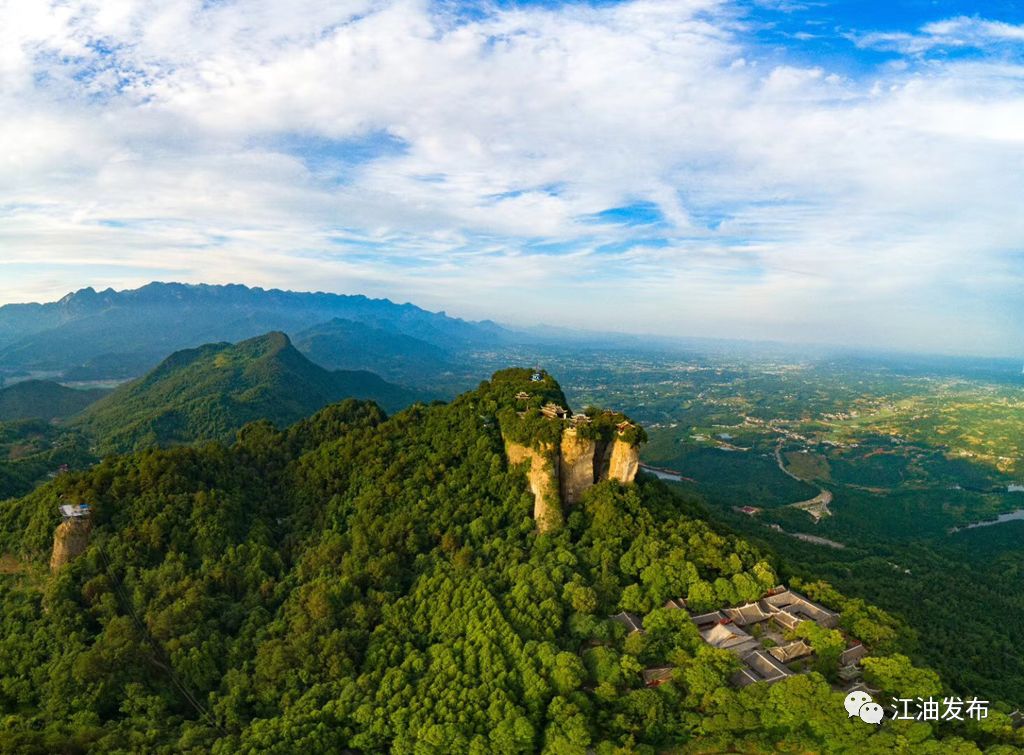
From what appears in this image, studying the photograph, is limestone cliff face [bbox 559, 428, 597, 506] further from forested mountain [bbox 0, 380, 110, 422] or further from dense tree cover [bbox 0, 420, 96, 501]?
forested mountain [bbox 0, 380, 110, 422]

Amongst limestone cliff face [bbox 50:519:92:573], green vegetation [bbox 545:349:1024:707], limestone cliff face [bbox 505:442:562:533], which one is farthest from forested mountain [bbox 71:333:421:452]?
green vegetation [bbox 545:349:1024:707]

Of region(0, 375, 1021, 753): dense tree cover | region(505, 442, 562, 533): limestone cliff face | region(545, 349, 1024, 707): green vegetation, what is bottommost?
region(545, 349, 1024, 707): green vegetation

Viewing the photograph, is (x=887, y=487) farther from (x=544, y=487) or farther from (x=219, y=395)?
(x=219, y=395)

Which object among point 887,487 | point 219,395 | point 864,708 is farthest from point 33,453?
point 887,487

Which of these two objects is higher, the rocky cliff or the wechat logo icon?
the rocky cliff

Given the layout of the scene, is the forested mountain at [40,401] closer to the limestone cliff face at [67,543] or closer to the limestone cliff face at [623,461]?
the limestone cliff face at [67,543]

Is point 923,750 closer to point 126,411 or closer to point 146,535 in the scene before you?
point 146,535

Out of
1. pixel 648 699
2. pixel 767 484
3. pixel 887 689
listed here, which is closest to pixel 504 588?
pixel 648 699

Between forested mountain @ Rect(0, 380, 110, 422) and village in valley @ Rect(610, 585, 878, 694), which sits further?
forested mountain @ Rect(0, 380, 110, 422)
